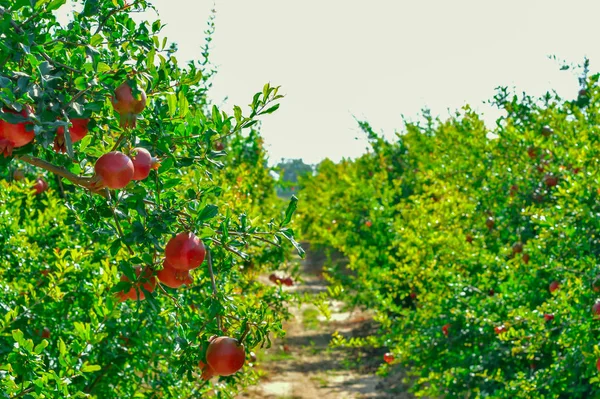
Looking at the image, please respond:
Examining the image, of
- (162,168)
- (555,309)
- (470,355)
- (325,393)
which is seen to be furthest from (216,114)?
(325,393)

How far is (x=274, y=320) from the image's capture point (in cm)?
175

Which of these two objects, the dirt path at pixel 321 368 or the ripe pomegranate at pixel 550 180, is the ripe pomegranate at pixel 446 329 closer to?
the dirt path at pixel 321 368

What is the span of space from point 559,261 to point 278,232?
2.64 meters

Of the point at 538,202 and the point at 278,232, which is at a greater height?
the point at 538,202

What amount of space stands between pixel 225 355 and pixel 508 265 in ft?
11.9

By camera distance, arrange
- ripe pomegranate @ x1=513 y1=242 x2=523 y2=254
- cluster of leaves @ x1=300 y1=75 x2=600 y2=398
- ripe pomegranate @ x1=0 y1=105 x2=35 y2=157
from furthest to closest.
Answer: ripe pomegranate @ x1=513 y1=242 x2=523 y2=254 < cluster of leaves @ x1=300 y1=75 x2=600 y2=398 < ripe pomegranate @ x1=0 y1=105 x2=35 y2=157

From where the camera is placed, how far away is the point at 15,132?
133 centimetres

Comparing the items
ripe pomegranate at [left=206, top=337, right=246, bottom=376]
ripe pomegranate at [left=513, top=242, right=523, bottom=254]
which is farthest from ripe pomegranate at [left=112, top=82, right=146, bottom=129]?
ripe pomegranate at [left=513, top=242, right=523, bottom=254]

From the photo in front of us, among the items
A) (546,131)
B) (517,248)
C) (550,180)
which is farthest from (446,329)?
(546,131)

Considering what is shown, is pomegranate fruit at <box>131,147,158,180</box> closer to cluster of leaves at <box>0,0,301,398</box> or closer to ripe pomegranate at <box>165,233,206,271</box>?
cluster of leaves at <box>0,0,301,398</box>

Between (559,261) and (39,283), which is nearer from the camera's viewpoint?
(39,283)

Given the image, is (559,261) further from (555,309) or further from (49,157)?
(49,157)

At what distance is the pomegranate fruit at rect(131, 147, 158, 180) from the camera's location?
1474mm

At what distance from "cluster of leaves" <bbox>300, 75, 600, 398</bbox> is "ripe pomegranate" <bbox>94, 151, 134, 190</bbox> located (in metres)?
2.53
